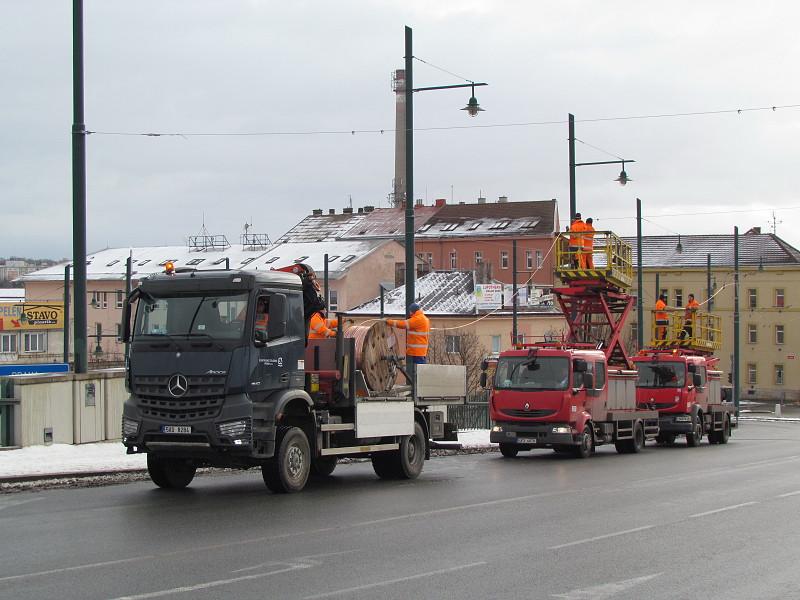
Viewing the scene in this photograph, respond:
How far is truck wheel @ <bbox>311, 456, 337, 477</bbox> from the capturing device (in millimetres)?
18883

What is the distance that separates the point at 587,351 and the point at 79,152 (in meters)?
12.4

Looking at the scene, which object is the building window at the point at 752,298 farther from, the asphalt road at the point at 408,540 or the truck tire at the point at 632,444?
the asphalt road at the point at 408,540

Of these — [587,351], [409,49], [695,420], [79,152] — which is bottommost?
[695,420]

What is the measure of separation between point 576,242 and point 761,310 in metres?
65.1

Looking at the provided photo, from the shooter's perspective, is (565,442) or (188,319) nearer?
(188,319)

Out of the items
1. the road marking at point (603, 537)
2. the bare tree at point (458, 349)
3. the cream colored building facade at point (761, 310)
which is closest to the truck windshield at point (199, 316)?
the road marking at point (603, 537)

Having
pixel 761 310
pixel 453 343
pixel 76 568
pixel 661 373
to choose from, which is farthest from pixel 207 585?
pixel 761 310

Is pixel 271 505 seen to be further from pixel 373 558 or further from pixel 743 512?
pixel 743 512

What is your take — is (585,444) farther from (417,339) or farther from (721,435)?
(721,435)

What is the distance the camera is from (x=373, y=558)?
1063 cm

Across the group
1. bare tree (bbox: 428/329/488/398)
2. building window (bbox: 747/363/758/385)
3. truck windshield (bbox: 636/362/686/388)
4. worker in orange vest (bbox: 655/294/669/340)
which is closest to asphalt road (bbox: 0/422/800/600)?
truck windshield (bbox: 636/362/686/388)

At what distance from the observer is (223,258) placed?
85688 mm

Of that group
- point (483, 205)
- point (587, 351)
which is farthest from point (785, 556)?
point (483, 205)

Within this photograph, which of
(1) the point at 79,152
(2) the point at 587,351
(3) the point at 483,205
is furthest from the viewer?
(3) the point at 483,205
